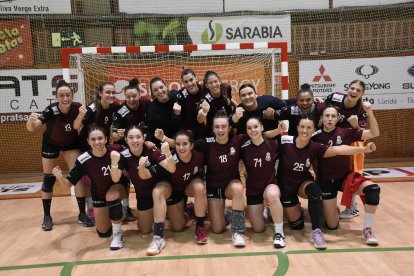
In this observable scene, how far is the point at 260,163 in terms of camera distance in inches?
157

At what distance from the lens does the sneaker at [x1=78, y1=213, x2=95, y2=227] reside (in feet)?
15.1

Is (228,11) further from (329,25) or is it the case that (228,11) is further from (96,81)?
(96,81)

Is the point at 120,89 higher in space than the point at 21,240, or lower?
higher

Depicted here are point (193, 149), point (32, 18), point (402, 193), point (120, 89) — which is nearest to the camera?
point (193, 149)

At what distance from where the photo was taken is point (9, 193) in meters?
6.50

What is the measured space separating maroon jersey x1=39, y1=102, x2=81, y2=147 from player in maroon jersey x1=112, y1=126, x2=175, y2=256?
3.29ft

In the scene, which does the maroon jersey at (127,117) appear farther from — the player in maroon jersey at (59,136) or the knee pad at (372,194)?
the knee pad at (372,194)

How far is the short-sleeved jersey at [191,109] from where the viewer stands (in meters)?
4.51

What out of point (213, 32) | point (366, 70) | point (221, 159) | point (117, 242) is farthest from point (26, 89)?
point (366, 70)

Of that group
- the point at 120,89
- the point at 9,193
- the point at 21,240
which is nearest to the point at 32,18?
the point at 120,89

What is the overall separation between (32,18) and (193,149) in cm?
586

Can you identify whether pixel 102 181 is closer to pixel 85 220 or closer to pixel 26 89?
pixel 85 220

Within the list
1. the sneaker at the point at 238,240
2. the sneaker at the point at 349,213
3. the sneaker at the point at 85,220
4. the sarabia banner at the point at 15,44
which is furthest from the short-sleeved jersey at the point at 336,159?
the sarabia banner at the point at 15,44

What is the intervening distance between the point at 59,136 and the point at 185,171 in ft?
5.78
